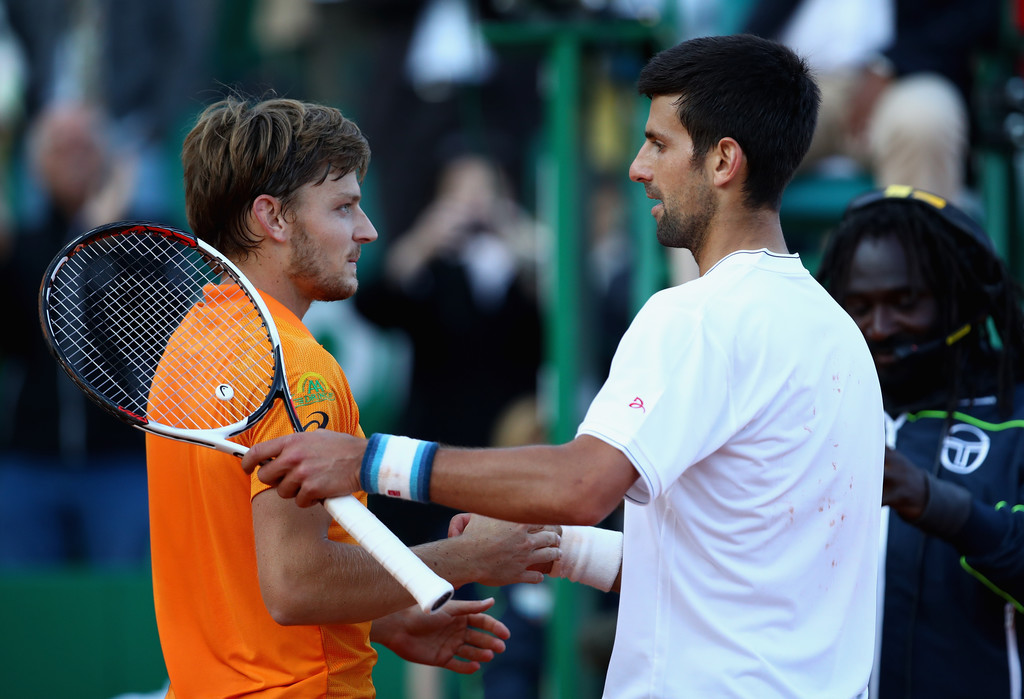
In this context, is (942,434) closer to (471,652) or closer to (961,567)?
(961,567)

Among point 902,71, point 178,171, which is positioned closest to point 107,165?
point 178,171

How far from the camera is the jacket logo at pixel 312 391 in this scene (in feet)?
7.68

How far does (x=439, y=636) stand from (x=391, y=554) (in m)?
0.66

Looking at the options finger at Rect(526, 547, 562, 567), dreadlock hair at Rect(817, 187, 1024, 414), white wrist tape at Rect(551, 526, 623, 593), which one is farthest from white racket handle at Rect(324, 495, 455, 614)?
dreadlock hair at Rect(817, 187, 1024, 414)

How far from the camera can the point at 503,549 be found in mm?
2537

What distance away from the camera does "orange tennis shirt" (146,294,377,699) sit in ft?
7.64

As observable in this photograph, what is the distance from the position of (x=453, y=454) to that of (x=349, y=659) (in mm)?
579

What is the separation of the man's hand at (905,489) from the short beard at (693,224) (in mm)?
859

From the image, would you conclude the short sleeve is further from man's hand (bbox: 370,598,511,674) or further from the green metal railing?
the green metal railing

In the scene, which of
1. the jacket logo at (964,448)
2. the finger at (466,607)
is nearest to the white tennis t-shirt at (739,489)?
the finger at (466,607)

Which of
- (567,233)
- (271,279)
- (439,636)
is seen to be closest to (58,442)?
(567,233)

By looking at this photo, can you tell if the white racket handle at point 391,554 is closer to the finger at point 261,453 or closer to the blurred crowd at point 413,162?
the finger at point 261,453

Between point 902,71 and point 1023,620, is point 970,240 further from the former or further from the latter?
point 902,71

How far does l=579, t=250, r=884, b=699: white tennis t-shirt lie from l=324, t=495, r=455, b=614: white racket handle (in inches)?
14.7
